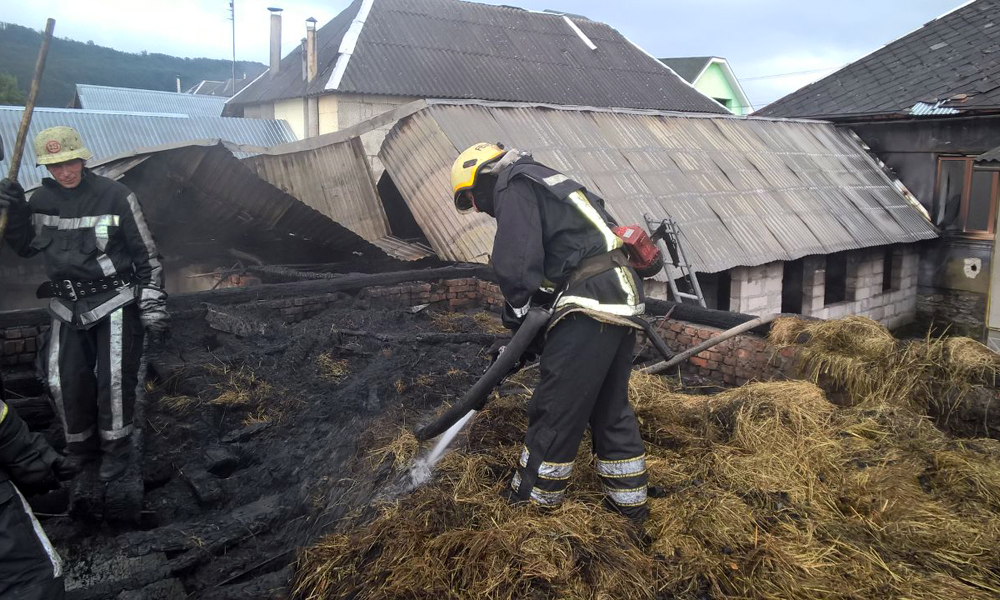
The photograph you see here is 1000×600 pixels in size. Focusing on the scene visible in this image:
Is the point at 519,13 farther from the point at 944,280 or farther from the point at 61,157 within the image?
the point at 61,157

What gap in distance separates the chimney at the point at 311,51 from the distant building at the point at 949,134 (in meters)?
12.0

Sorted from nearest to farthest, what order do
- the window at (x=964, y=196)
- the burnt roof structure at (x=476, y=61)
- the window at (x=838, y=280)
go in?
the window at (x=838, y=280)
the window at (x=964, y=196)
the burnt roof structure at (x=476, y=61)

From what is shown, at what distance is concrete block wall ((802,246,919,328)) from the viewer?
12078 mm

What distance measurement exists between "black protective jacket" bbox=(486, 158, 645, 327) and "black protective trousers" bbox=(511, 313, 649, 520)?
103mm

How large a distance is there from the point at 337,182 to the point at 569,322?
294 inches

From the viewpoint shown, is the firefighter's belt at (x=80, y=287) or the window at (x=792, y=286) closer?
the firefighter's belt at (x=80, y=287)

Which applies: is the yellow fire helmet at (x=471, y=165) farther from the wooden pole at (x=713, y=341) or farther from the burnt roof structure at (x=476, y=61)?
the burnt roof structure at (x=476, y=61)

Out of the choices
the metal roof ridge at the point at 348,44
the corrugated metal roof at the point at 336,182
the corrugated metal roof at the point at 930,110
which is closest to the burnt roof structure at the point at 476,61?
the metal roof ridge at the point at 348,44

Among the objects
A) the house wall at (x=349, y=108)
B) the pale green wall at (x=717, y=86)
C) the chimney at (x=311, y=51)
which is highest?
the pale green wall at (x=717, y=86)

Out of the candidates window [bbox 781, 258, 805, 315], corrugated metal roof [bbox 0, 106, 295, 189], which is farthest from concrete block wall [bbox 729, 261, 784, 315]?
corrugated metal roof [bbox 0, 106, 295, 189]

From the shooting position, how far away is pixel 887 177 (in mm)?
14633

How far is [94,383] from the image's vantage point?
4.02 metres

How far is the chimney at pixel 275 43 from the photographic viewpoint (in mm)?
19766

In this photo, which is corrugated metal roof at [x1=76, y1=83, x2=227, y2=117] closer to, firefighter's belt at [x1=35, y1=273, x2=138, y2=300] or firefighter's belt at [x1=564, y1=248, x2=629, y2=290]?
firefighter's belt at [x1=35, y1=273, x2=138, y2=300]
